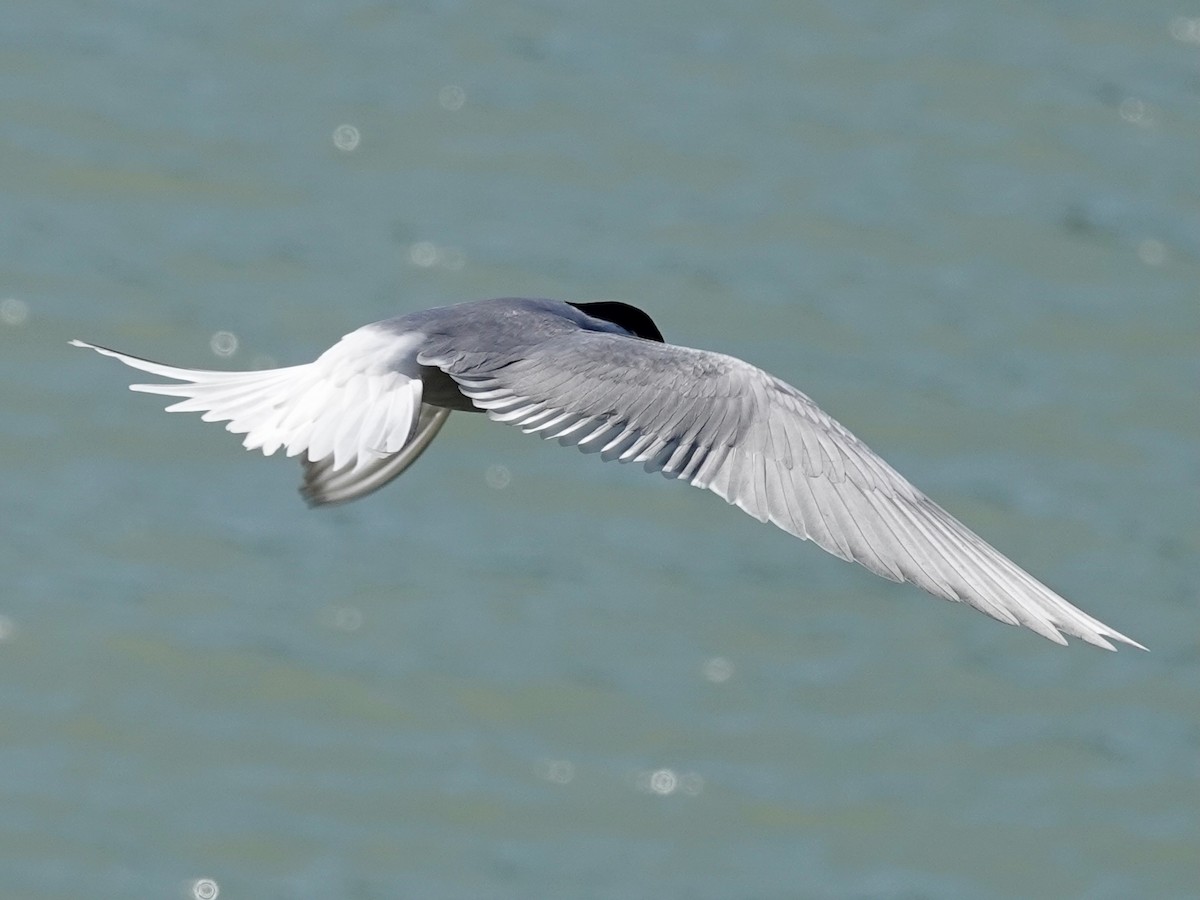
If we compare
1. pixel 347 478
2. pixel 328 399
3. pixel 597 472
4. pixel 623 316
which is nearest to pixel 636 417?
pixel 328 399

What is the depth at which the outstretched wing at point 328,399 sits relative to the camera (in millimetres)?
4098

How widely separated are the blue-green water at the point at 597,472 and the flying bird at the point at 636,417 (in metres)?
3.01

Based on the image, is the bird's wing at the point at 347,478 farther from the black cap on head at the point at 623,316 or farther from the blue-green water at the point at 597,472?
the blue-green water at the point at 597,472

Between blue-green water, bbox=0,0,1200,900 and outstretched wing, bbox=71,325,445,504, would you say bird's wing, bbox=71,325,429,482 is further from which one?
blue-green water, bbox=0,0,1200,900

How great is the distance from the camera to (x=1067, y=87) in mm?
12242

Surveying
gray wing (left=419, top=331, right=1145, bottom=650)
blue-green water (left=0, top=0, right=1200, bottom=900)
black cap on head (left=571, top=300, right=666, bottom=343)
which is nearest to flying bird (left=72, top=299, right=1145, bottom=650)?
gray wing (left=419, top=331, right=1145, bottom=650)

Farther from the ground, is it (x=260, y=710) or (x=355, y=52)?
(x=355, y=52)

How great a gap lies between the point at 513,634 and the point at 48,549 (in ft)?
5.80

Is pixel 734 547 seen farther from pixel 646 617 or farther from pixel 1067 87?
pixel 1067 87

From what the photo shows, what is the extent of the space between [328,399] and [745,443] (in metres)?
0.86

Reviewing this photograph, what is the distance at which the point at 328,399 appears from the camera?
4250 millimetres

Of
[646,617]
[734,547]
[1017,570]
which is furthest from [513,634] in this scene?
[1017,570]

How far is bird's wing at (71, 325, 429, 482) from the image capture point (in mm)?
4098

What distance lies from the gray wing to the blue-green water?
3.21m
